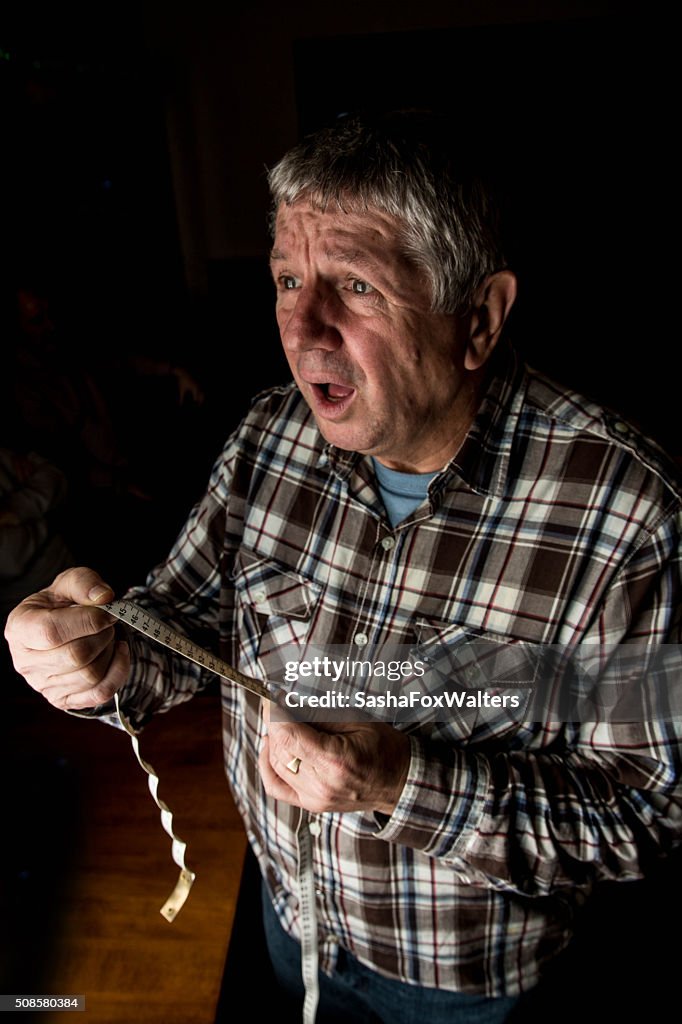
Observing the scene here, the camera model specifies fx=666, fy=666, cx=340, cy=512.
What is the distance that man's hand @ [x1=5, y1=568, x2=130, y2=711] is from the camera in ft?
2.93

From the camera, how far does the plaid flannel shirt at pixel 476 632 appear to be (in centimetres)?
103

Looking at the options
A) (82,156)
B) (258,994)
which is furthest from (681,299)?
(258,994)

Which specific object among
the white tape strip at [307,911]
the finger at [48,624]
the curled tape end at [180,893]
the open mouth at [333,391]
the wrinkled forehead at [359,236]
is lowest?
the white tape strip at [307,911]

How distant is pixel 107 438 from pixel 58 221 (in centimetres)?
55

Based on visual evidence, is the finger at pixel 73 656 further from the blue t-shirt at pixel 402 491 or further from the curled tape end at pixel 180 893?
the blue t-shirt at pixel 402 491

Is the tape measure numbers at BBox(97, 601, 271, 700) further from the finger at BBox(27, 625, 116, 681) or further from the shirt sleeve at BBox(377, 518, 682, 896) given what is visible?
the shirt sleeve at BBox(377, 518, 682, 896)

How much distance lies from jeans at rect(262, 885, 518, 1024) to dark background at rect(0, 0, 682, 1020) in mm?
288

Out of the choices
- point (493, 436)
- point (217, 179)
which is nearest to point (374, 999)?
point (493, 436)

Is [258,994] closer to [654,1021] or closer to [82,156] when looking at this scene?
[654,1021]

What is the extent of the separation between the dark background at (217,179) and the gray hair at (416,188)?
589 mm

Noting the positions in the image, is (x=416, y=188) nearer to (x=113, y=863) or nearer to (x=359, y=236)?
(x=359, y=236)

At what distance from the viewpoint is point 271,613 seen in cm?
129

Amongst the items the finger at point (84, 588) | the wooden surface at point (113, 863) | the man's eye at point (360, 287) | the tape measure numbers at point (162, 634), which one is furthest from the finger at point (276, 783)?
the man's eye at point (360, 287)

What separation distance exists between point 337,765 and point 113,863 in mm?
880
